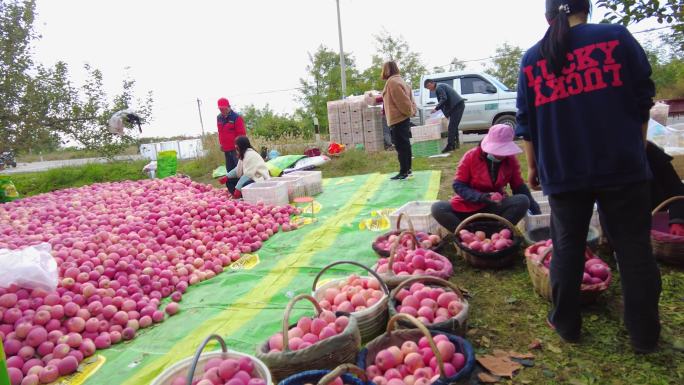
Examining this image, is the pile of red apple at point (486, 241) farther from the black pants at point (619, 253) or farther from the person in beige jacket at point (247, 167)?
the person in beige jacket at point (247, 167)

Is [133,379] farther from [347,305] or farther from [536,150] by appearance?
[536,150]

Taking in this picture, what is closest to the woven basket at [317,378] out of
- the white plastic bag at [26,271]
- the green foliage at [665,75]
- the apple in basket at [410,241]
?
the apple in basket at [410,241]

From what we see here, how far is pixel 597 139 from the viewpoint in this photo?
5.95 feet

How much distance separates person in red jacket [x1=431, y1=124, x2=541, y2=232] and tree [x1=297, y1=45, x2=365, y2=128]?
20069 mm

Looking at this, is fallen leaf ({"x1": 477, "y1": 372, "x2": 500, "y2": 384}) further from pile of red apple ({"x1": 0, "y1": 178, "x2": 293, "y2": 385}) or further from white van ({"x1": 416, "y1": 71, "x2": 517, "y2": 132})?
white van ({"x1": 416, "y1": 71, "x2": 517, "y2": 132})

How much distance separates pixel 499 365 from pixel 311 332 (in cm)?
88

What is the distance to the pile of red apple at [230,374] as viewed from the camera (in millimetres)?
1695

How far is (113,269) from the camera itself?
10.6 feet

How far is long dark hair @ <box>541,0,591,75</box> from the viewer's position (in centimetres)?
182

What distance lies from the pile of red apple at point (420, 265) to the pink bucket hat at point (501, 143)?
35.9 inches

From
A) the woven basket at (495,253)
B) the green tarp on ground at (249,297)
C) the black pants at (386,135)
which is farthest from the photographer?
the black pants at (386,135)

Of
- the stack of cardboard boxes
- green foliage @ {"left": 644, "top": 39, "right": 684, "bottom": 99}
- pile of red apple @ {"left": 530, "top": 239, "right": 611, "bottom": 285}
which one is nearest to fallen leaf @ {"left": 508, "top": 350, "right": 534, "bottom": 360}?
pile of red apple @ {"left": 530, "top": 239, "right": 611, "bottom": 285}

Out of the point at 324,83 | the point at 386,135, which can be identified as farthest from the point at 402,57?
the point at 386,135

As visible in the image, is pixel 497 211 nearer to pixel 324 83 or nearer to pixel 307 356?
pixel 307 356
